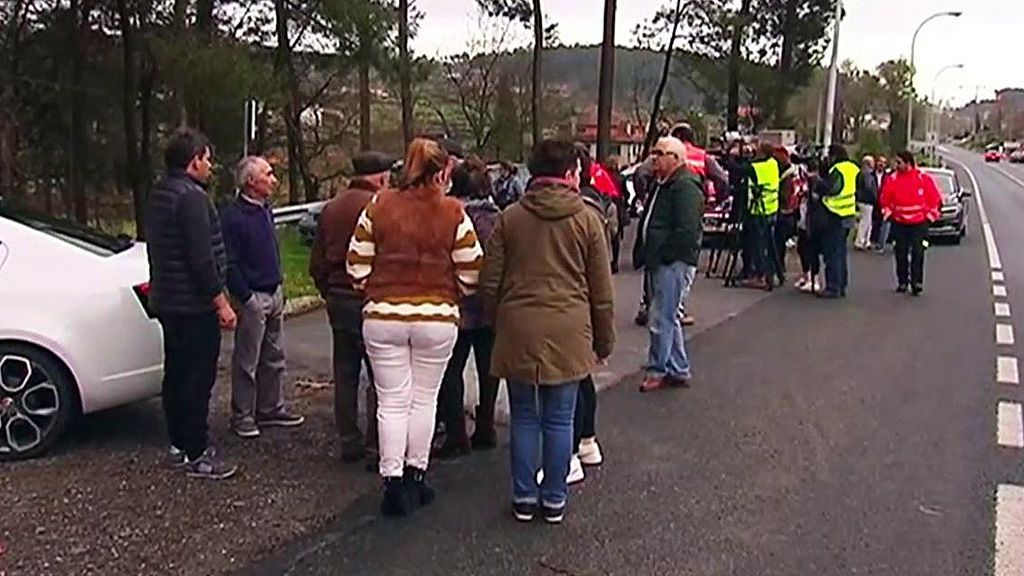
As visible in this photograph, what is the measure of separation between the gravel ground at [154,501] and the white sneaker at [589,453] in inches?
44.1

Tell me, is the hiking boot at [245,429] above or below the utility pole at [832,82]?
below

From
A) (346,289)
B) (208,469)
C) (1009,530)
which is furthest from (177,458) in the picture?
(1009,530)

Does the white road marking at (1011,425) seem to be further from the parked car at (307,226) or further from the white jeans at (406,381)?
the parked car at (307,226)

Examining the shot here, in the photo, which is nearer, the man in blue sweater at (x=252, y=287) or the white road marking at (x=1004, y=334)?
the man in blue sweater at (x=252, y=287)

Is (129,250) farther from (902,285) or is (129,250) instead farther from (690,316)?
(902,285)

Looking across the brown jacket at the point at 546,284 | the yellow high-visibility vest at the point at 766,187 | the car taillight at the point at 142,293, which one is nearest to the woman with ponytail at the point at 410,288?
the brown jacket at the point at 546,284

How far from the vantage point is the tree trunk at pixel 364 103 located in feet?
86.1

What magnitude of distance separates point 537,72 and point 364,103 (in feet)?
21.3

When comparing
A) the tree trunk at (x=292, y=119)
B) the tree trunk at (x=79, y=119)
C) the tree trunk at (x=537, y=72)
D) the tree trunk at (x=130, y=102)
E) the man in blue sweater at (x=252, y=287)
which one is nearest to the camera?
the man in blue sweater at (x=252, y=287)

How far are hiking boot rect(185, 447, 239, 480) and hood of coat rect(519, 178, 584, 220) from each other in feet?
6.76

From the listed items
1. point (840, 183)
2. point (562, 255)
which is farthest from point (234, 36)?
point (562, 255)

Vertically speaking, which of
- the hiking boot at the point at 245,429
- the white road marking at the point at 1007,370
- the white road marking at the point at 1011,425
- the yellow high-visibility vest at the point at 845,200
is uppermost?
the yellow high-visibility vest at the point at 845,200

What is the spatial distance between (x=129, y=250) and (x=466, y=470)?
7.75ft

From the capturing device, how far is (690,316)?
477 inches
